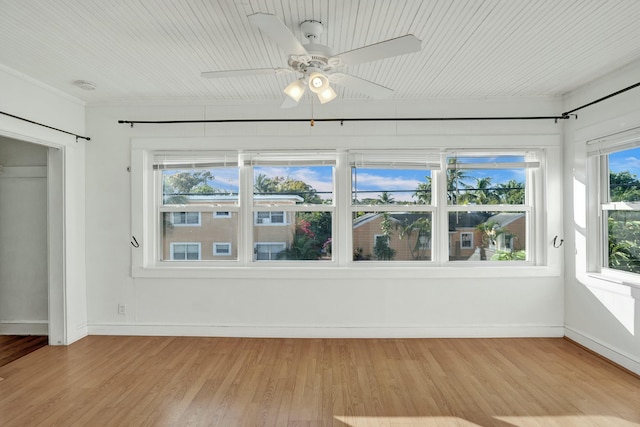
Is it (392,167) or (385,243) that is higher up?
(392,167)

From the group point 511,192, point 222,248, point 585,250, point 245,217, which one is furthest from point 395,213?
point 222,248

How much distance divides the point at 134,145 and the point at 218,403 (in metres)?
2.83

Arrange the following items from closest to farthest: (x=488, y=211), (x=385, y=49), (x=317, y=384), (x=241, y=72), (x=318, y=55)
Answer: (x=385, y=49) < (x=318, y=55) < (x=241, y=72) < (x=317, y=384) < (x=488, y=211)

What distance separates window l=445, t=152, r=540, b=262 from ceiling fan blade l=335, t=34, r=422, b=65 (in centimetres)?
225

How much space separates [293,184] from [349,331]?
5.63 feet

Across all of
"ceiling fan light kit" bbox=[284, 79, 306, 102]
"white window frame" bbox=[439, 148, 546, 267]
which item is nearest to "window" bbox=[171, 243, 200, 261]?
"ceiling fan light kit" bbox=[284, 79, 306, 102]

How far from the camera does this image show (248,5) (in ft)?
6.97

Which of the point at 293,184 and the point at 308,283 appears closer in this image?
the point at 308,283

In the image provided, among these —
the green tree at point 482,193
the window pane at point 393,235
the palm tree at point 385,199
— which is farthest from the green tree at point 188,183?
the green tree at point 482,193

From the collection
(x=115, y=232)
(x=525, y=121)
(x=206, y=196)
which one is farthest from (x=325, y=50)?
(x=115, y=232)

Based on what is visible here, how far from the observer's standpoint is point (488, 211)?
13.1 feet

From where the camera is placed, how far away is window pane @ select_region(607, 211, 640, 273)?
10.4 feet

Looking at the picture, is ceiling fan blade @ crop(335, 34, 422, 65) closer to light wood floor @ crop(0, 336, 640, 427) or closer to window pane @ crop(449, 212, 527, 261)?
light wood floor @ crop(0, 336, 640, 427)

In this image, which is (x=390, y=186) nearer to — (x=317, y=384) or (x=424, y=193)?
(x=424, y=193)
